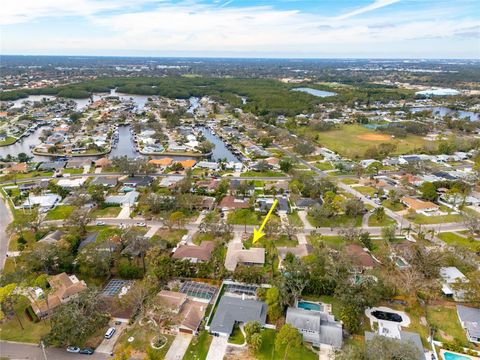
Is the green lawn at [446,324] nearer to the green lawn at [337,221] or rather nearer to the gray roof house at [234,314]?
the gray roof house at [234,314]

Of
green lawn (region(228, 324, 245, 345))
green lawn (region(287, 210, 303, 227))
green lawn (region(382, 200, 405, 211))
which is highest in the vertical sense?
green lawn (region(382, 200, 405, 211))

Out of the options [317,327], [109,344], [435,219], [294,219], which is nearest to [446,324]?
[317,327]

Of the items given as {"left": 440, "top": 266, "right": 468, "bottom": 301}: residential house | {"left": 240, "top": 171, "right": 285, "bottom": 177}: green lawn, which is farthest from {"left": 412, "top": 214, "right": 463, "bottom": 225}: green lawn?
{"left": 240, "top": 171, "right": 285, "bottom": 177}: green lawn

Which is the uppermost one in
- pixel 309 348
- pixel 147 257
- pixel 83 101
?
pixel 83 101

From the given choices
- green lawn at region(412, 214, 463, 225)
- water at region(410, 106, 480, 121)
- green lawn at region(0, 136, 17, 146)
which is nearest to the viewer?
green lawn at region(412, 214, 463, 225)

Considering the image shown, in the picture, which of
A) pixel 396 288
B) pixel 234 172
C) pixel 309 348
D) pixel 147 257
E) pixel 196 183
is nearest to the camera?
pixel 309 348

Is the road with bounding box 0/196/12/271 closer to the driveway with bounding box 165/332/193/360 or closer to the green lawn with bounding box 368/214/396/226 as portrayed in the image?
the driveway with bounding box 165/332/193/360

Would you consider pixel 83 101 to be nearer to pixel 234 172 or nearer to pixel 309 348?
pixel 234 172

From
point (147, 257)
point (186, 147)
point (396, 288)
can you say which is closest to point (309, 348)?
point (396, 288)
